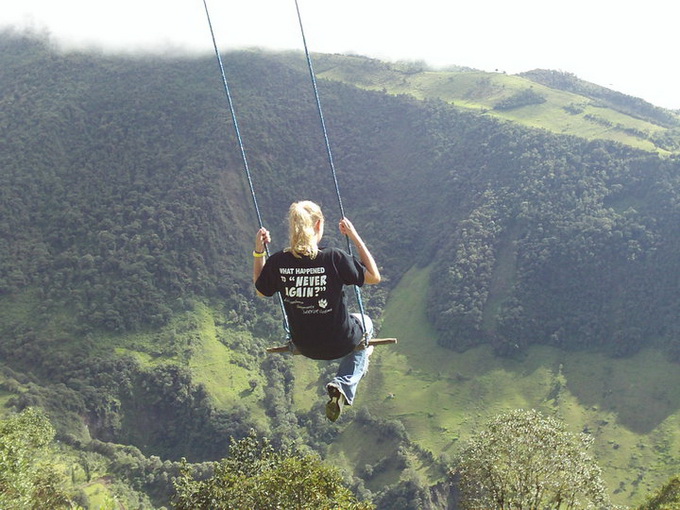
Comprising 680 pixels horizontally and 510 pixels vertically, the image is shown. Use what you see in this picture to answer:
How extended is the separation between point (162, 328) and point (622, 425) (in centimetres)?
6147

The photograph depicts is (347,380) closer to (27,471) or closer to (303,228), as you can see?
(303,228)

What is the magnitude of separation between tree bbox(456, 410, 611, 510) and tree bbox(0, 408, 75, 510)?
1734 centimetres

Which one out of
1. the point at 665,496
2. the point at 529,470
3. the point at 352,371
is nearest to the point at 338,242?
the point at 665,496

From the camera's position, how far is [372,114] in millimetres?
142000

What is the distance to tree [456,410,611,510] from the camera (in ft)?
74.3

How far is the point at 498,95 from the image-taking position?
13912 cm

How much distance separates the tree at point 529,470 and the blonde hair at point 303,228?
1763 cm

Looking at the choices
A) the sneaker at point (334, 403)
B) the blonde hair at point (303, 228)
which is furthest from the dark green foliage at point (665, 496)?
the blonde hair at point (303, 228)

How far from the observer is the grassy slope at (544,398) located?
73.8 metres

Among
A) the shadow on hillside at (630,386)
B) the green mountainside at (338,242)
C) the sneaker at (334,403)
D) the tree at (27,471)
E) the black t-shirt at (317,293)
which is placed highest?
the black t-shirt at (317,293)

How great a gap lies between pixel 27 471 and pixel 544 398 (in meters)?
71.1

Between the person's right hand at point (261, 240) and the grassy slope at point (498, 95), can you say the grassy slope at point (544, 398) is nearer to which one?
the grassy slope at point (498, 95)

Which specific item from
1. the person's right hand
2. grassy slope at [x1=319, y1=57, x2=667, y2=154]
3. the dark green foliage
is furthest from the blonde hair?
grassy slope at [x1=319, y1=57, x2=667, y2=154]

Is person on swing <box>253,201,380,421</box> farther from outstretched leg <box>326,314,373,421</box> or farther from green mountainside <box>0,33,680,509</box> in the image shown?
green mountainside <box>0,33,680,509</box>
